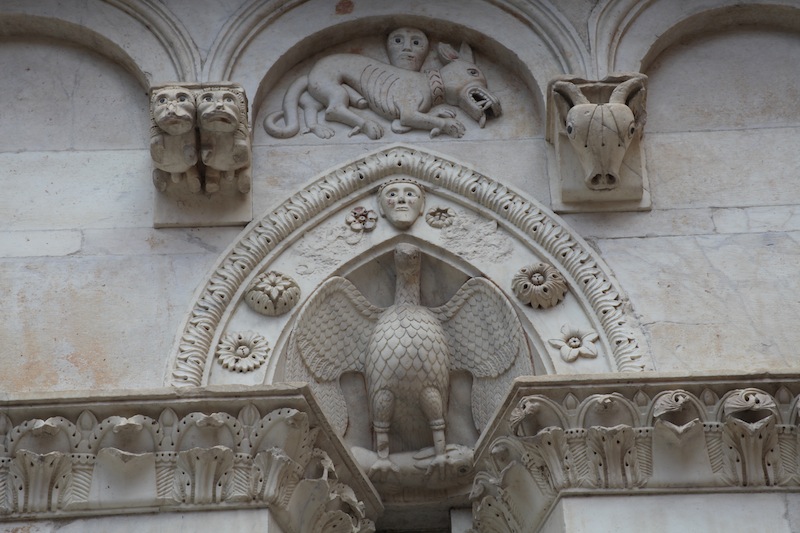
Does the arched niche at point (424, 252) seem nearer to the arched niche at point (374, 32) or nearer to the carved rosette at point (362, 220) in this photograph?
the carved rosette at point (362, 220)

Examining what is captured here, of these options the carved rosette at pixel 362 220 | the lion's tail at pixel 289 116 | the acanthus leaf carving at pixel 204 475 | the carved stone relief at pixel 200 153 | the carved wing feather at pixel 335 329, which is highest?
the lion's tail at pixel 289 116

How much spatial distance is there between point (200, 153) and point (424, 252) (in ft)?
3.23

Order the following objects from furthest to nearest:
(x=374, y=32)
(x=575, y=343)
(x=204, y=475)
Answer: (x=374, y=32), (x=575, y=343), (x=204, y=475)

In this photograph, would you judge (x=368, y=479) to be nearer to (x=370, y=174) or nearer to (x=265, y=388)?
(x=265, y=388)

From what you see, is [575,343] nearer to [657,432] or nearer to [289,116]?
[657,432]

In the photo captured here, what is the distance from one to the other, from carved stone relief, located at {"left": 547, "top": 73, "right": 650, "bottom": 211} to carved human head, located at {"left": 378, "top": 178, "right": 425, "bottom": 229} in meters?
0.57

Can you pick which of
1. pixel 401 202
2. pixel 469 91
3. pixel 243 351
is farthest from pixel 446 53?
pixel 243 351

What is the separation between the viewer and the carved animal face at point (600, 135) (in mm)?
5613

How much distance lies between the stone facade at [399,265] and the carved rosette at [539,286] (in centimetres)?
1

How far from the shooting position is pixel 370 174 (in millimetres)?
5871

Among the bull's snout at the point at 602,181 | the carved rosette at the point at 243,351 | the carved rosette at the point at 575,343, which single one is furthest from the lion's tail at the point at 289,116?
the carved rosette at the point at 575,343

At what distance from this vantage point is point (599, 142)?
5625 mm

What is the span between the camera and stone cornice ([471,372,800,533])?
4891 mm

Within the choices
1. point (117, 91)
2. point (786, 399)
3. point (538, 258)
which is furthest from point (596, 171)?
point (117, 91)
